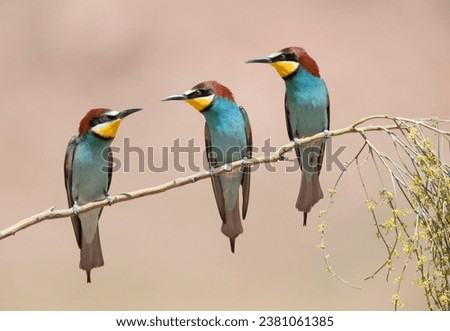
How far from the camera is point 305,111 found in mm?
2299

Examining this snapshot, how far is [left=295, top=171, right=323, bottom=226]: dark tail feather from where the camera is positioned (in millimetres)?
2260

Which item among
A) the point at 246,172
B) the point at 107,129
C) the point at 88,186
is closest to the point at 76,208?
the point at 88,186

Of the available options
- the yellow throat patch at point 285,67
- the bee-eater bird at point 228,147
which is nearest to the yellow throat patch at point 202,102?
the bee-eater bird at point 228,147

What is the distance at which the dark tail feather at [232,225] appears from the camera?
227cm

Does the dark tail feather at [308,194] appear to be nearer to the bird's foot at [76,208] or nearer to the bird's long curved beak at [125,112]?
the bird's long curved beak at [125,112]

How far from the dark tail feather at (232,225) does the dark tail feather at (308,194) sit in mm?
208

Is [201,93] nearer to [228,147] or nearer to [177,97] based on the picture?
[177,97]

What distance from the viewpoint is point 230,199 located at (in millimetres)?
2291

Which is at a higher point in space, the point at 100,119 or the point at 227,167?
the point at 100,119

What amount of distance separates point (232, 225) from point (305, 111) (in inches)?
18.6
